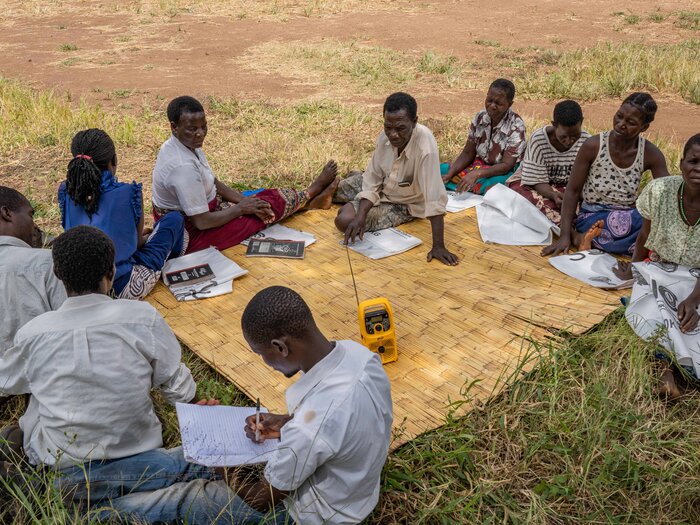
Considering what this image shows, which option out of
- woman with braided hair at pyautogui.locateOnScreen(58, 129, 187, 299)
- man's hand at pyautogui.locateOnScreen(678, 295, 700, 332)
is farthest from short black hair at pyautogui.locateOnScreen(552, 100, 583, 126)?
woman with braided hair at pyautogui.locateOnScreen(58, 129, 187, 299)

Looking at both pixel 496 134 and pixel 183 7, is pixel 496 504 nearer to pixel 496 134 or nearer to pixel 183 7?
pixel 496 134

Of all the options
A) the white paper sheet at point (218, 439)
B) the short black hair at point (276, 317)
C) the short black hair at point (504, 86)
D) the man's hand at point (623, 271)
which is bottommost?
the man's hand at point (623, 271)

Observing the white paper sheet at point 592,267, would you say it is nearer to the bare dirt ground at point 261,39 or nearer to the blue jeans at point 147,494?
the blue jeans at point 147,494

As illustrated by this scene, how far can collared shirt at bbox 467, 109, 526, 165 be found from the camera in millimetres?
5117

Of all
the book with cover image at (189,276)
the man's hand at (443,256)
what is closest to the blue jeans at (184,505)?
the book with cover image at (189,276)

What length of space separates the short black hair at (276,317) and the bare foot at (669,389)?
73.3 inches

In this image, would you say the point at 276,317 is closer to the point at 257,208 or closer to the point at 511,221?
the point at 257,208

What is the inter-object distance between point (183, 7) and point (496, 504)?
→ 14896mm

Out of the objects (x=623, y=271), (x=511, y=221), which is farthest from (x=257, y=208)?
(x=623, y=271)

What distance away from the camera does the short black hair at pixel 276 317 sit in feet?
6.46

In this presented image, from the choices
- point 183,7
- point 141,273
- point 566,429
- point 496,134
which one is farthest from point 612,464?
point 183,7

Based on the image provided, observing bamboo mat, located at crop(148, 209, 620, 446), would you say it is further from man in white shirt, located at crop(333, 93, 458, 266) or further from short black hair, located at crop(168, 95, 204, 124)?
short black hair, located at crop(168, 95, 204, 124)

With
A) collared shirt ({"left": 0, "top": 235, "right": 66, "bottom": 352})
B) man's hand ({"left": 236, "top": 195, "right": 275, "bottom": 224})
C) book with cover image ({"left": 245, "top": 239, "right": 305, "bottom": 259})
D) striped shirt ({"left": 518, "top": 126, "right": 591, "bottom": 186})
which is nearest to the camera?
collared shirt ({"left": 0, "top": 235, "right": 66, "bottom": 352})

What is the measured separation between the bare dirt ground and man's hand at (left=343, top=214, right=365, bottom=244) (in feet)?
12.8
